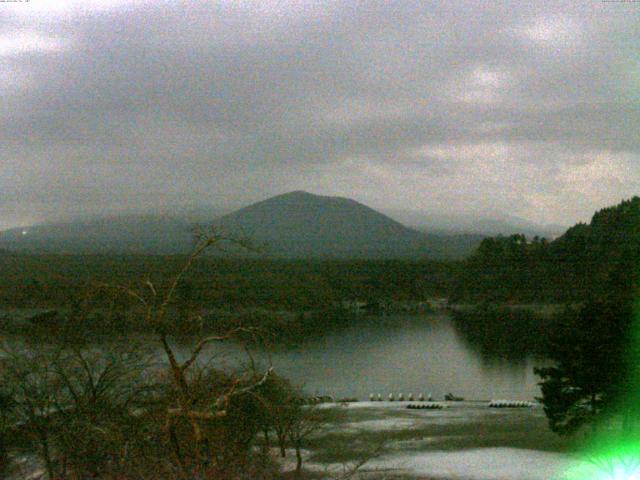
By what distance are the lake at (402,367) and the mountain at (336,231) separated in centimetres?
6569

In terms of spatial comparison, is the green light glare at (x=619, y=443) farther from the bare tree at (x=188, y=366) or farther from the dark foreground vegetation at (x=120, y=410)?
the bare tree at (x=188, y=366)

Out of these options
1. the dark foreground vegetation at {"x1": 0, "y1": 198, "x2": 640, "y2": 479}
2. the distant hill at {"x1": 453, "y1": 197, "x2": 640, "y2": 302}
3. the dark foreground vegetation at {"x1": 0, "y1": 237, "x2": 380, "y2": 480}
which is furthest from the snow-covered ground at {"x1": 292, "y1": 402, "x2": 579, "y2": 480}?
the distant hill at {"x1": 453, "y1": 197, "x2": 640, "y2": 302}

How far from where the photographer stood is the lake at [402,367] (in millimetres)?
33625

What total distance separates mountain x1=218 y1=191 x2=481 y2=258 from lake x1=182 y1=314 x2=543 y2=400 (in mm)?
65690

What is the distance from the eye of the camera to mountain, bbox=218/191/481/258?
411 feet

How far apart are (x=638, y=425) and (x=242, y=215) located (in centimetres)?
12211

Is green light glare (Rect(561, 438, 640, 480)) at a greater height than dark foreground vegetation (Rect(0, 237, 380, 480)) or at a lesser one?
lesser

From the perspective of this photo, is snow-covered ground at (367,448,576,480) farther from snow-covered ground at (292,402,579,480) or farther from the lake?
the lake

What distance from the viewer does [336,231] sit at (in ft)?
503

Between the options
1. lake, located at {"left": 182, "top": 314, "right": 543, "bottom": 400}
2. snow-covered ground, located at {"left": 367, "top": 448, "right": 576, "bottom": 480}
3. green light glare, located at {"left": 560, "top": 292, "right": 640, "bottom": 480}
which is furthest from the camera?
lake, located at {"left": 182, "top": 314, "right": 543, "bottom": 400}

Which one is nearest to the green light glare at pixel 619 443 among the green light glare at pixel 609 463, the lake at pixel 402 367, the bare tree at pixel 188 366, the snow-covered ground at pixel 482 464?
the green light glare at pixel 609 463

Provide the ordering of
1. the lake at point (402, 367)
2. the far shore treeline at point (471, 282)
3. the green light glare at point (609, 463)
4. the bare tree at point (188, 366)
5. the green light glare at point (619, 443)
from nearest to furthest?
the bare tree at point (188, 366), the green light glare at point (609, 463), the green light glare at point (619, 443), the lake at point (402, 367), the far shore treeline at point (471, 282)

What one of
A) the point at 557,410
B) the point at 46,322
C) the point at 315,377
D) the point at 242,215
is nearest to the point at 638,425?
the point at 557,410

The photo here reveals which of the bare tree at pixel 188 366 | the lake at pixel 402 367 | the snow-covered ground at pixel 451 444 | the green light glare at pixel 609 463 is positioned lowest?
the lake at pixel 402 367
